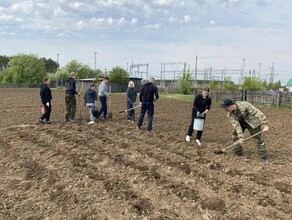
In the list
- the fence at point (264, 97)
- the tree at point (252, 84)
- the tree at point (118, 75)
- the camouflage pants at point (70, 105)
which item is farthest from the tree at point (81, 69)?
the camouflage pants at point (70, 105)

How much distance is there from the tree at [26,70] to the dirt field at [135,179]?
61968mm

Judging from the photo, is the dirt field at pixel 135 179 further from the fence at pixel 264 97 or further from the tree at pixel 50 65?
the tree at pixel 50 65

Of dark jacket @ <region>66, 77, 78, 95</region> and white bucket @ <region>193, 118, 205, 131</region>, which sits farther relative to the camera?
dark jacket @ <region>66, 77, 78, 95</region>

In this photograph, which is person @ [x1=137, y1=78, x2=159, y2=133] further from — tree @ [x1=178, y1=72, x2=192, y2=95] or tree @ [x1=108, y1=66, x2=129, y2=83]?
tree @ [x1=108, y1=66, x2=129, y2=83]

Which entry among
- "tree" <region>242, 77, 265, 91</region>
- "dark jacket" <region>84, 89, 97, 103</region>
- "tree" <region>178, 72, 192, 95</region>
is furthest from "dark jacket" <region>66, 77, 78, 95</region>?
"tree" <region>242, 77, 265, 91</region>

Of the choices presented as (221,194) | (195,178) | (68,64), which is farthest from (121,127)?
(68,64)

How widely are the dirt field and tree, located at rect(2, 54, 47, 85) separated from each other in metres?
62.0

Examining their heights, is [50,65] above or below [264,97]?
above

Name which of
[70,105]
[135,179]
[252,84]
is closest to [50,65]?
[252,84]

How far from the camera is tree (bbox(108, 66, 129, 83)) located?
5138cm

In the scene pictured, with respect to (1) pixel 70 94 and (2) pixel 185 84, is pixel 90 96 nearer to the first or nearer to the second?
(1) pixel 70 94

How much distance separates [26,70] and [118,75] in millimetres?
26594

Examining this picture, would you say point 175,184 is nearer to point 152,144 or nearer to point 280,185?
point 280,185

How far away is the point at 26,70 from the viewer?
64875mm
